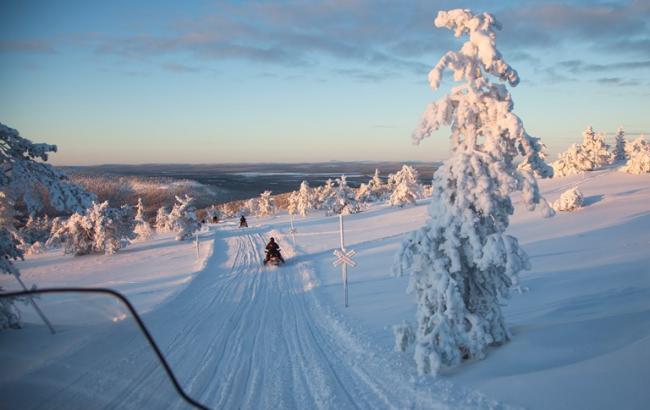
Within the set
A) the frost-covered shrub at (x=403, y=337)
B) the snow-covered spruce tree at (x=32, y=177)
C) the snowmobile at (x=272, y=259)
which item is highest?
the snow-covered spruce tree at (x=32, y=177)

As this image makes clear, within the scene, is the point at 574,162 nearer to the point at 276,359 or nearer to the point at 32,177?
the point at 276,359

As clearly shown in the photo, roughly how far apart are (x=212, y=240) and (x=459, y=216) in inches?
1254

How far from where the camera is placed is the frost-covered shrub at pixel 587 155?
6409cm

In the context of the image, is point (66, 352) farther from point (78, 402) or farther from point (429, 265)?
point (429, 265)

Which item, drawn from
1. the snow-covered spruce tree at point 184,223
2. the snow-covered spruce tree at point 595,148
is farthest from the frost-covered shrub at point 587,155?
the snow-covered spruce tree at point 184,223

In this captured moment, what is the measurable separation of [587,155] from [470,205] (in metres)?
69.1

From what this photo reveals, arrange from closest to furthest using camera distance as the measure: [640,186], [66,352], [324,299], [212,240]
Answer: [66,352] → [324,299] → [212,240] → [640,186]

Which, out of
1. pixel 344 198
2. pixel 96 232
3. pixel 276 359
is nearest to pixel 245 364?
pixel 276 359

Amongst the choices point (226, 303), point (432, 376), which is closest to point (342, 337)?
point (432, 376)

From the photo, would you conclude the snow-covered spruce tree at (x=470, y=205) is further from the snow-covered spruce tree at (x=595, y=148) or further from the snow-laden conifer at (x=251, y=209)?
the snow-laden conifer at (x=251, y=209)

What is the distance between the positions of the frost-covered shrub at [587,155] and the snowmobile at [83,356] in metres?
73.4

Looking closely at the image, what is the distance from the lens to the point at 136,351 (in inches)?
109

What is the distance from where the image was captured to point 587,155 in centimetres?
6444

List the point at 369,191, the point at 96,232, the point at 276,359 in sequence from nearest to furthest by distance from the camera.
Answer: the point at 276,359 → the point at 96,232 → the point at 369,191
